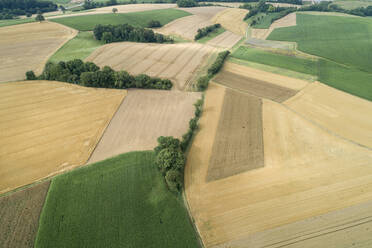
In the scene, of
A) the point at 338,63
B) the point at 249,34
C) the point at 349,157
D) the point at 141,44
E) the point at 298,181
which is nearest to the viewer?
the point at 298,181

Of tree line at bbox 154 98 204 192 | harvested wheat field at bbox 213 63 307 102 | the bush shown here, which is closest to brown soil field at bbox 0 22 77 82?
the bush

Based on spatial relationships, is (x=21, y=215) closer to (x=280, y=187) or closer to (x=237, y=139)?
(x=237, y=139)

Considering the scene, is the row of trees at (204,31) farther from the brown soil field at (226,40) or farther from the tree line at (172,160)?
the tree line at (172,160)

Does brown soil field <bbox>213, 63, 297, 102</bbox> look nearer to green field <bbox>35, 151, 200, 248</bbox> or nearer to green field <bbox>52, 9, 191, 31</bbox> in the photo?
green field <bbox>35, 151, 200, 248</bbox>

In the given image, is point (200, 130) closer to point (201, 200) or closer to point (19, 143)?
point (201, 200)

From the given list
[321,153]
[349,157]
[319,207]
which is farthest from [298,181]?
[349,157]

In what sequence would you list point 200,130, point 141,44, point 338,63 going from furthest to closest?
point 141,44
point 338,63
point 200,130

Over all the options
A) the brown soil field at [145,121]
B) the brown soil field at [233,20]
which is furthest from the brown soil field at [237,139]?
the brown soil field at [233,20]
